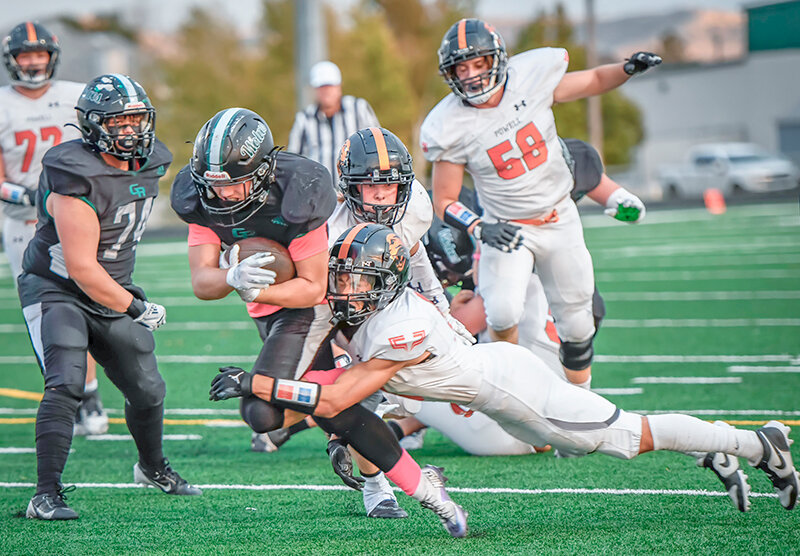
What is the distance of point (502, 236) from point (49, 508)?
7.47 ft

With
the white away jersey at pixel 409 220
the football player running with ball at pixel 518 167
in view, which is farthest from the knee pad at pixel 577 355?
the white away jersey at pixel 409 220

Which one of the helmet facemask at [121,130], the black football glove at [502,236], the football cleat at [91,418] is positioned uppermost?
the helmet facemask at [121,130]

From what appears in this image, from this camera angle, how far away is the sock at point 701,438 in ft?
11.7

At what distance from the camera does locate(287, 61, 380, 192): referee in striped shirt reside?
332 inches

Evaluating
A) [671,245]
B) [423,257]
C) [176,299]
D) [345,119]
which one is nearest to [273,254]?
[423,257]

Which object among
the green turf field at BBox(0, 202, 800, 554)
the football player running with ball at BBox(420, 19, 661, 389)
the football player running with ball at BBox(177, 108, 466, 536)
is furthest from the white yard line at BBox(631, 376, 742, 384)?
the football player running with ball at BBox(177, 108, 466, 536)

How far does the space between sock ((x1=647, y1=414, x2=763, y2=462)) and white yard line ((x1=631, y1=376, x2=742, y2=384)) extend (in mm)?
2782

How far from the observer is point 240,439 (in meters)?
5.59

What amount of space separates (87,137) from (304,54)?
1019 cm

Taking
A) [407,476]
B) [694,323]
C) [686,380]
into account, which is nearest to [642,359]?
[686,380]

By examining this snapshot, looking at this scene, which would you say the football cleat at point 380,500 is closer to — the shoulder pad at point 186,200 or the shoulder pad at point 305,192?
the shoulder pad at point 305,192

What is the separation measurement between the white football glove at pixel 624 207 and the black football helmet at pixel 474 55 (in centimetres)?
87

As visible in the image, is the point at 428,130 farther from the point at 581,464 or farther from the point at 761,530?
the point at 761,530

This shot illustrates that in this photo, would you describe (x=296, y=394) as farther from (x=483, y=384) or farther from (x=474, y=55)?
(x=474, y=55)
